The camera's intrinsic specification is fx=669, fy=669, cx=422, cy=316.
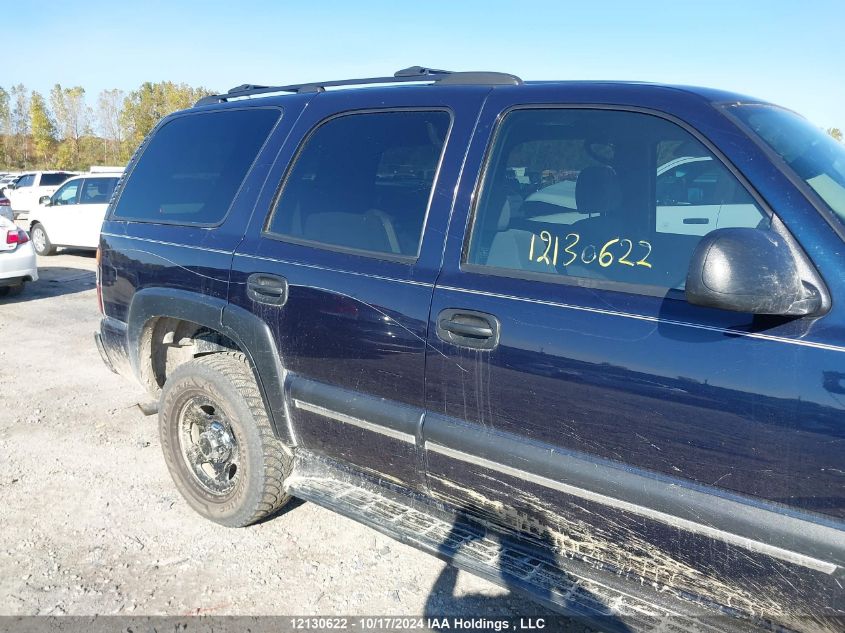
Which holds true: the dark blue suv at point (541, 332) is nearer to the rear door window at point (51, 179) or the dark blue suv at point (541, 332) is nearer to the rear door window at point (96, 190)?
the rear door window at point (96, 190)

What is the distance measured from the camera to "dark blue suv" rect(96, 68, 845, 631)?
5.96 feet

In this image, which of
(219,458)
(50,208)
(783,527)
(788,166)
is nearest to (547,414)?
(783,527)

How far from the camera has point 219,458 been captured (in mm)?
3436

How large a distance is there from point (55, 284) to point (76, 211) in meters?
3.02

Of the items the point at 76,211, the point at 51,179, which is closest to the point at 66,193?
the point at 76,211

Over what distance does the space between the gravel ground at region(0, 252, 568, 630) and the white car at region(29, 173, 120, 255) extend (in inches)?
360

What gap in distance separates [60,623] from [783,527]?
2.68 meters

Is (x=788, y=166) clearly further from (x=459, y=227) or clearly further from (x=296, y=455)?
(x=296, y=455)

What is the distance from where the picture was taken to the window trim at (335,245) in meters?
2.59

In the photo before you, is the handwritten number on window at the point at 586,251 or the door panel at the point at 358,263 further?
the door panel at the point at 358,263

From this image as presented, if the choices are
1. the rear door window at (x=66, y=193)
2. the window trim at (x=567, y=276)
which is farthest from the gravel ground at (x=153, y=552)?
the rear door window at (x=66, y=193)

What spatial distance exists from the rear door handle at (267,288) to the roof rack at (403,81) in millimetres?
975

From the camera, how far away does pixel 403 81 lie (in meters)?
2.98

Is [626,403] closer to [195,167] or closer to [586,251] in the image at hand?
[586,251]
